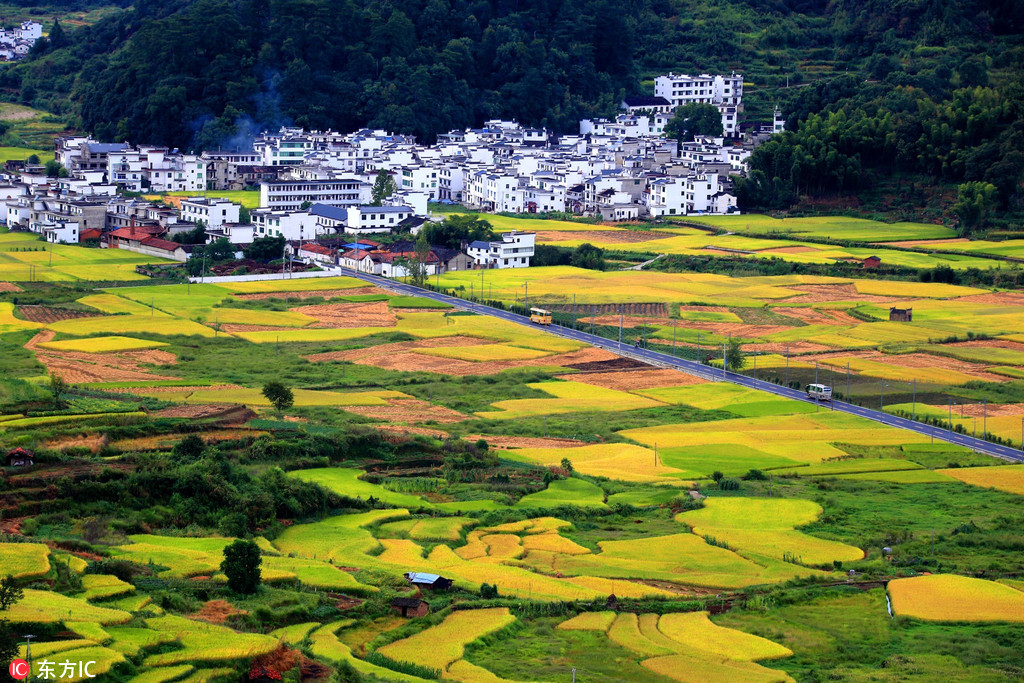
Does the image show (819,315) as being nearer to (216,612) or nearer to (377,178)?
(377,178)

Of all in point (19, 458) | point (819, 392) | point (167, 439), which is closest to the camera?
point (19, 458)

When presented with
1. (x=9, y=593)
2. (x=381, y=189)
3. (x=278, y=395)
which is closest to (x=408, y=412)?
(x=278, y=395)

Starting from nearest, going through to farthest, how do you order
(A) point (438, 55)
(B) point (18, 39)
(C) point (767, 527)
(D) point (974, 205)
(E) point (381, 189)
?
(C) point (767, 527) < (D) point (974, 205) < (E) point (381, 189) < (A) point (438, 55) < (B) point (18, 39)

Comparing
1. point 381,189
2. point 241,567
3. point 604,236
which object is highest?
point 381,189

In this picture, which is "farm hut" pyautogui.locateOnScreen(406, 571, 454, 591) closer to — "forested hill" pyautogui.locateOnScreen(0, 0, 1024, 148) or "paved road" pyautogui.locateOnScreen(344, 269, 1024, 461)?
"paved road" pyautogui.locateOnScreen(344, 269, 1024, 461)

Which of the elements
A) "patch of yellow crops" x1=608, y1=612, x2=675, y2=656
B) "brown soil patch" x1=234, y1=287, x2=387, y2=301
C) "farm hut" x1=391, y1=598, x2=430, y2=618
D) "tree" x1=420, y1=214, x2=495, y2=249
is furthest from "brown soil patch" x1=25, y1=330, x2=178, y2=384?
"tree" x1=420, y1=214, x2=495, y2=249

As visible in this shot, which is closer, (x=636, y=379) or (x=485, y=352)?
(x=636, y=379)

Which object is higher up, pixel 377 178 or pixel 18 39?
pixel 18 39

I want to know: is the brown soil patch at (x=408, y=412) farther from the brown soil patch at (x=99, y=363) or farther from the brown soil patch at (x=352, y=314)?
the brown soil patch at (x=352, y=314)

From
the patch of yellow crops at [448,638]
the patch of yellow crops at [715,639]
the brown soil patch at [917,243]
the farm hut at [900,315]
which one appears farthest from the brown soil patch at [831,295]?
the patch of yellow crops at [448,638]
